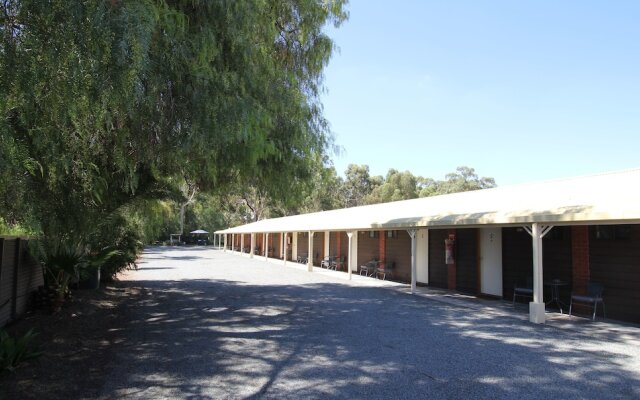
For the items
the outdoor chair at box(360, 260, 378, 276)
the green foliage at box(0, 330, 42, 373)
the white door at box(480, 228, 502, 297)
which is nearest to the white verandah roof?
the white door at box(480, 228, 502, 297)

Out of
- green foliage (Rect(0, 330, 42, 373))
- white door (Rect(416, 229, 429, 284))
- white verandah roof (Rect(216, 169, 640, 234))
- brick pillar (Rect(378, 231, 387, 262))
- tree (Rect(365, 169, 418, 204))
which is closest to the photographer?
green foliage (Rect(0, 330, 42, 373))

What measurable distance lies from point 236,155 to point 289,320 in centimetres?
396

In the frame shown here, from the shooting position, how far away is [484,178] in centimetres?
6856

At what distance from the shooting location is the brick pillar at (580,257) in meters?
10.3

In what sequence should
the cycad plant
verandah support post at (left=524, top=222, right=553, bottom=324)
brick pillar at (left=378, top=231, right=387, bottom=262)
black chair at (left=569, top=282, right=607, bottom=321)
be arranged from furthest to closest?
1. brick pillar at (left=378, top=231, right=387, bottom=262)
2. black chair at (left=569, top=282, right=607, bottom=321)
3. verandah support post at (left=524, top=222, right=553, bottom=324)
4. the cycad plant

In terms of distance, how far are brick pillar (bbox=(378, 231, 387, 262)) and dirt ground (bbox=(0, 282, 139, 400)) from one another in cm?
1046

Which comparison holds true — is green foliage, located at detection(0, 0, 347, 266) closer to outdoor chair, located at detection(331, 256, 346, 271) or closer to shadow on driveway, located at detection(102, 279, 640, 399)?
shadow on driveway, located at detection(102, 279, 640, 399)

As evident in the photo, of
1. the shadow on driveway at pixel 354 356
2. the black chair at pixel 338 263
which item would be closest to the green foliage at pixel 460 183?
the black chair at pixel 338 263

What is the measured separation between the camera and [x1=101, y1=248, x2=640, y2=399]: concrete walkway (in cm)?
505

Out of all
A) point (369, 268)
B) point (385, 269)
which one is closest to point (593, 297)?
point (385, 269)

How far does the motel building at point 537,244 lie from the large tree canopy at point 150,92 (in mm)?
4843

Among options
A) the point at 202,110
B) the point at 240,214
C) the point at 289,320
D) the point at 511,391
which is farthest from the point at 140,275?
the point at 240,214

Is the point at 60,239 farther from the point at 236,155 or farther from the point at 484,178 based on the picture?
the point at 484,178

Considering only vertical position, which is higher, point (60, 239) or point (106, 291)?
point (60, 239)
